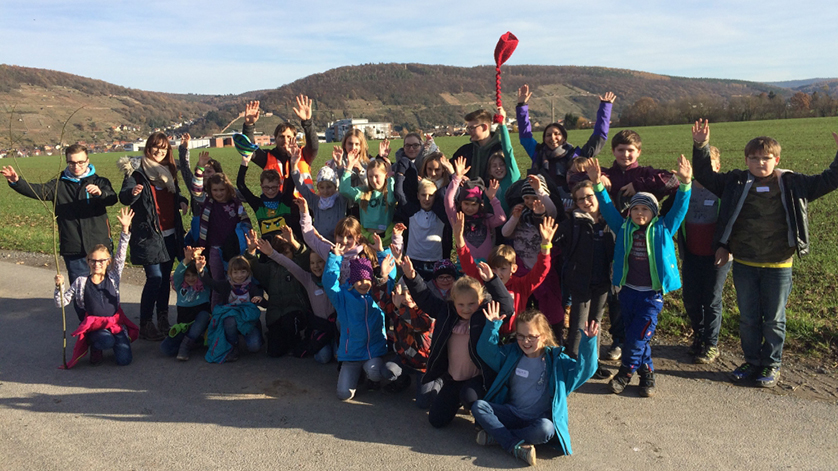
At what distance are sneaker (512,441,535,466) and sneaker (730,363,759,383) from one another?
2.14 metres

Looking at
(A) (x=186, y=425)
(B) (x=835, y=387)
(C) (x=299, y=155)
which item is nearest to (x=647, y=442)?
(B) (x=835, y=387)

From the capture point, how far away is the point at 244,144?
6797 mm

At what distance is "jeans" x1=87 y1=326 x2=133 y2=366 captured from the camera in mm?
5484

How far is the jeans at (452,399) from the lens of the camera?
414cm

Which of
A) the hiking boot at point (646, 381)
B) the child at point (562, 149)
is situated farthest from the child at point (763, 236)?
the child at point (562, 149)

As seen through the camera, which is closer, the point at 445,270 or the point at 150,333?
the point at 445,270

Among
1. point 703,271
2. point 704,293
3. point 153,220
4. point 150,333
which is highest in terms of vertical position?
point 153,220

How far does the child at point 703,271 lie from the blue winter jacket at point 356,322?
2.85m

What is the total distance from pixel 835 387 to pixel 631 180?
7.49 feet

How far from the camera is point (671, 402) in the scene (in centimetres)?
438

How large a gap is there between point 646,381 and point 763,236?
1512mm

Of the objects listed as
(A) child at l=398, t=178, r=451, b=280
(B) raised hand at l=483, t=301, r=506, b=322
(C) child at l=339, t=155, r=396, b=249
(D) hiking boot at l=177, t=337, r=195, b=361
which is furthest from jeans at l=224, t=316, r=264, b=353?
(B) raised hand at l=483, t=301, r=506, b=322

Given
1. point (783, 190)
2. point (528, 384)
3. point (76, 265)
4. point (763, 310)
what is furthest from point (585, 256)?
point (76, 265)

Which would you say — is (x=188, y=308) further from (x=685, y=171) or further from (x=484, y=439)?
(x=685, y=171)
